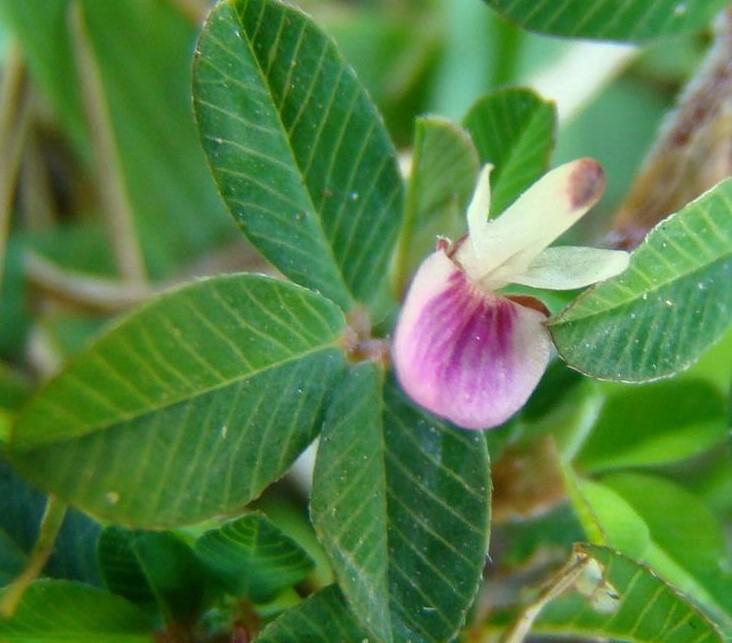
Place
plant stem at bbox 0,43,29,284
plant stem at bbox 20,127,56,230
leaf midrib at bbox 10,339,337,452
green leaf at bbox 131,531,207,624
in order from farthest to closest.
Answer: plant stem at bbox 20,127,56,230 → plant stem at bbox 0,43,29,284 → green leaf at bbox 131,531,207,624 → leaf midrib at bbox 10,339,337,452

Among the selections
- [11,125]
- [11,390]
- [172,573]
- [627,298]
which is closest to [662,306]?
[627,298]

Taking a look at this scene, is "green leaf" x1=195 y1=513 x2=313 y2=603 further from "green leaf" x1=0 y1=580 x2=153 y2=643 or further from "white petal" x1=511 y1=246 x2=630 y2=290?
"white petal" x1=511 y1=246 x2=630 y2=290

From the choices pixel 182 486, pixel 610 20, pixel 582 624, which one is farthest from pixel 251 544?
pixel 610 20

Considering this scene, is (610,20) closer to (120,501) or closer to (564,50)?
(120,501)

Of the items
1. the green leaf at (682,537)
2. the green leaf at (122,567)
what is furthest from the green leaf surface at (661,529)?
the green leaf at (122,567)

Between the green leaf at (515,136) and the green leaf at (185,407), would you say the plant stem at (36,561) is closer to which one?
the green leaf at (185,407)

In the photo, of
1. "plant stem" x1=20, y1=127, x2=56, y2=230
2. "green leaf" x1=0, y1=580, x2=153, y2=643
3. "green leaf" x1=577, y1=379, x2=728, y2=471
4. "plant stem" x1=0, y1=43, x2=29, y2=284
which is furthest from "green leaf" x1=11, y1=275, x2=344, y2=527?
"plant stem" x1=20, y1=127, x2=56, y2=230
